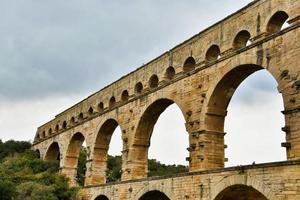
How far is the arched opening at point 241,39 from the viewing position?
1661cm

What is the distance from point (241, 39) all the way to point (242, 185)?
208 inches

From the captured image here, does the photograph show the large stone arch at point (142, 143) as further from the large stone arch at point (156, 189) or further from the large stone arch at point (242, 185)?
the large stone arch at point (242, 185)

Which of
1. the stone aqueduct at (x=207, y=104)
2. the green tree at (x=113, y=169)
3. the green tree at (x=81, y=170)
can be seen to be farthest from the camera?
the green tree at (x=113, y=169)

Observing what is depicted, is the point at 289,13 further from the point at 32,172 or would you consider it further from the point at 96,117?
the point at 32,172

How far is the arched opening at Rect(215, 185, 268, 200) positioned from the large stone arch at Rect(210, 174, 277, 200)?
0.45 feet

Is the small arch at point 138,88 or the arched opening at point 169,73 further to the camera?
the small arch at point 138,88

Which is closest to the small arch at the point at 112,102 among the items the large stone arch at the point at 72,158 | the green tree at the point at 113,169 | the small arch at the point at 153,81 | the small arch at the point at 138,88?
the small arch at the point at 138,88

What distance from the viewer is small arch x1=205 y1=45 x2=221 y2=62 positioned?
59.0 ft

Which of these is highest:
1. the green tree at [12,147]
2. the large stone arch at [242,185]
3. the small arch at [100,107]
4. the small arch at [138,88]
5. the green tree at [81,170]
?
the small arch at [138,88]

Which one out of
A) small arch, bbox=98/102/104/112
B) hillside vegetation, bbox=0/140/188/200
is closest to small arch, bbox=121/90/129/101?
small arch, bbox=98/102/104/112

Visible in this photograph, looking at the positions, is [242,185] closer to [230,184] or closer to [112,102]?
[230,184]

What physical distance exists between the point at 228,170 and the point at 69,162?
17.2m

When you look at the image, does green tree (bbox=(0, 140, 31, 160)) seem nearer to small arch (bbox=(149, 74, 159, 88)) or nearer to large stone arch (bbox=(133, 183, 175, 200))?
small arch (bbox=(149, 74, 159, 88))

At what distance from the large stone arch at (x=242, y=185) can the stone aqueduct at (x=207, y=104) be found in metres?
0.03
